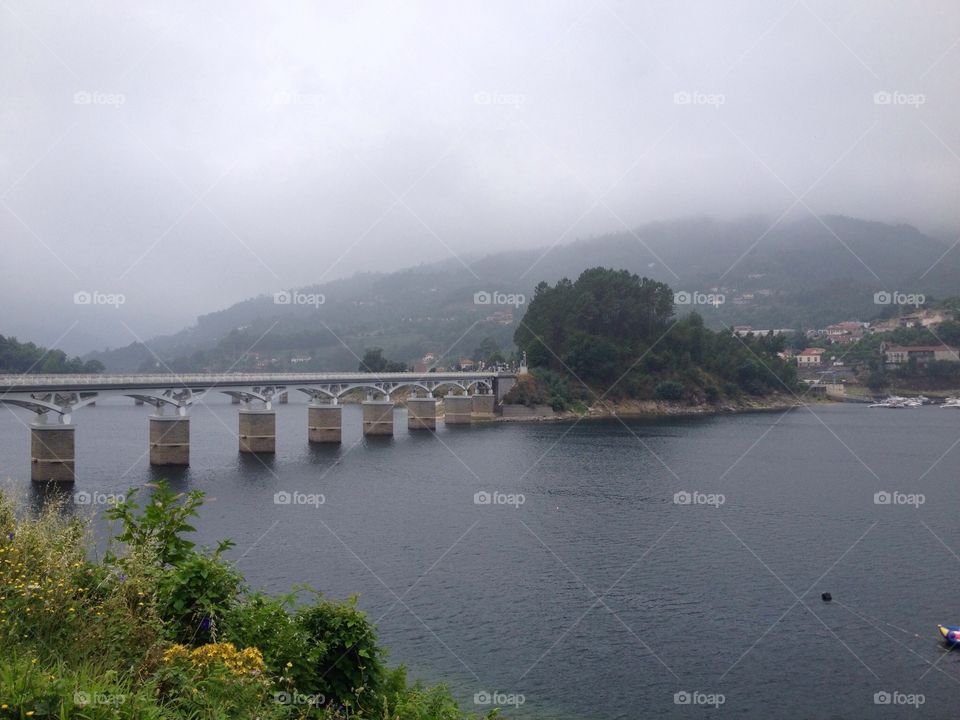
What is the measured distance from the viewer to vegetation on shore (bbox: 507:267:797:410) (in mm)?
94438

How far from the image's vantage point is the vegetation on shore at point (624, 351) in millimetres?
94438

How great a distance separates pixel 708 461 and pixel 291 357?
A: 512 feet

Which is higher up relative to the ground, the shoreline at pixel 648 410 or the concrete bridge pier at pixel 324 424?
the shoreline at pixel 648 410

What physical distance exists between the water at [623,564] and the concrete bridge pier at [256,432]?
38.7 inches

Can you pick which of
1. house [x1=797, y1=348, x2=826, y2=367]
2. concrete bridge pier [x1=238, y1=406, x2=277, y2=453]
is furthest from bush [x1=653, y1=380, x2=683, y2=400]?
house [x1=797, y1=348, x2=826, y2=367]

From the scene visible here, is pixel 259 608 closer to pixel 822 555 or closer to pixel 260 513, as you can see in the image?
pixel 822 555

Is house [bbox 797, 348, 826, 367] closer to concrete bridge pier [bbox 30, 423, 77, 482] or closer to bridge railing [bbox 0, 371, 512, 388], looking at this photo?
bridge railing [bbox 0, 371, 512, 388]

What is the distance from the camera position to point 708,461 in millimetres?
49719

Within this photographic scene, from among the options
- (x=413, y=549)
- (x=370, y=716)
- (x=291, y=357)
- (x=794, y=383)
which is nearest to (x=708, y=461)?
(x=413, y=549)

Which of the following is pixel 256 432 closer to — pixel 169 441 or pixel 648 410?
pixel 169 441

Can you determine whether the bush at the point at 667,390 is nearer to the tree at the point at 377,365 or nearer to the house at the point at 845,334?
the tree at the point at 377,365

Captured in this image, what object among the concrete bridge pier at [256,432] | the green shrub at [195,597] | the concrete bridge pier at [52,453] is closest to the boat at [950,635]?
the green shrub at [195,597]

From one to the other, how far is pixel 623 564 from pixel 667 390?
235 ft

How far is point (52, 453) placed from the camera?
40406 millimetres
